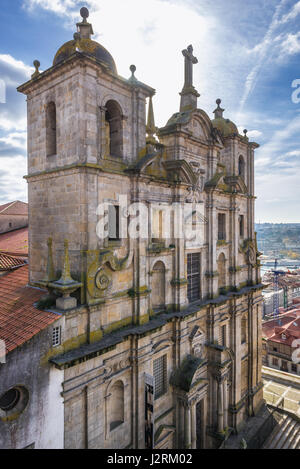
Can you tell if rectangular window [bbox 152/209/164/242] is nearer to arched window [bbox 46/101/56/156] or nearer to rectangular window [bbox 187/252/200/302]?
rectangular window [bbox 187/252/200/302]

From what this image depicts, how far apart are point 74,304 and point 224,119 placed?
818 inches

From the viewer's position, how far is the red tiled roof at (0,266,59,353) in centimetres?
1001

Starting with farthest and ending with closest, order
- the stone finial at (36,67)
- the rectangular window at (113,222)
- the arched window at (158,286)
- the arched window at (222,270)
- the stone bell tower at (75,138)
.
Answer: the arched window at (222,270) → the arched window at (158,286) → the stone finial at (36,67) → the rectangular window at (113,222) → the stone bell tower at (75,138)

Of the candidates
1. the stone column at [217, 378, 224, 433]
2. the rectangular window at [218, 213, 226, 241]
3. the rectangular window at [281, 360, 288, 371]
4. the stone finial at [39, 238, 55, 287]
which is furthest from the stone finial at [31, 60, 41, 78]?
the rectangular window at [281, 360, 288, 371]

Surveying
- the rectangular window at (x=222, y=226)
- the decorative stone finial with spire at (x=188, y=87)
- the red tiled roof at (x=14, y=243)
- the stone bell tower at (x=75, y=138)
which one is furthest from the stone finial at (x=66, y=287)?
the rectangular window at (x=222, y=226)

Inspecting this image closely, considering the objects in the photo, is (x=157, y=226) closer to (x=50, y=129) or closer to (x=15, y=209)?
(x=50, y=129)

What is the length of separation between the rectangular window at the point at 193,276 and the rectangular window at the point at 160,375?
4550 mm

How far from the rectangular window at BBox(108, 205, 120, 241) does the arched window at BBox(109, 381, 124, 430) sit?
6.79 meters

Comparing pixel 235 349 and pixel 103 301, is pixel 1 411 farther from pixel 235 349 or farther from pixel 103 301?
pixel 235 349

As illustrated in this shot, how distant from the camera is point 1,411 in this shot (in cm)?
943

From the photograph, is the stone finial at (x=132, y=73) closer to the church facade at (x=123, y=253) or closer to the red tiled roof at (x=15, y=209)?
the church facade at (x=123, y=253)

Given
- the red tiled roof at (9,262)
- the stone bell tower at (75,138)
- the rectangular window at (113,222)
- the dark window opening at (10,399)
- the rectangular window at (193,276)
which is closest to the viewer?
the dark window opening at (10,399)

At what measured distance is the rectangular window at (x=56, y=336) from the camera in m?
10.8

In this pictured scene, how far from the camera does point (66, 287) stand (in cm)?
1105
